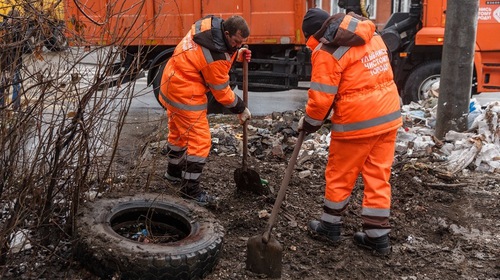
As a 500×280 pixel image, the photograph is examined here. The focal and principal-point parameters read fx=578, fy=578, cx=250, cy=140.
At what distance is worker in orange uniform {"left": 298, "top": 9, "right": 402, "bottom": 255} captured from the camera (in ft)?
13.1

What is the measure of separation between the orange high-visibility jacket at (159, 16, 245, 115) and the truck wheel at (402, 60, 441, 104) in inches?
206

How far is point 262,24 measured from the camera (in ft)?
31.7

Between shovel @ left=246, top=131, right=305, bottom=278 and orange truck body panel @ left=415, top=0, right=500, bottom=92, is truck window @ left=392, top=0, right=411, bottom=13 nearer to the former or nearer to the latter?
orange truck body panel @ left=415, top=0, right=500, bottom=92

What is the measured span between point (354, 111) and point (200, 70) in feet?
4.77

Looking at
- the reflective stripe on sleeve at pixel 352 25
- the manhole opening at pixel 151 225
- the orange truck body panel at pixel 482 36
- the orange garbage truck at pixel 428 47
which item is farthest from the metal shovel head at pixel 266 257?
the orange truck body panel at pixel 482 36

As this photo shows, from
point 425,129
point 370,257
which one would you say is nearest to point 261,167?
point 370,257

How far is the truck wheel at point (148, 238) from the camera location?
128 inches

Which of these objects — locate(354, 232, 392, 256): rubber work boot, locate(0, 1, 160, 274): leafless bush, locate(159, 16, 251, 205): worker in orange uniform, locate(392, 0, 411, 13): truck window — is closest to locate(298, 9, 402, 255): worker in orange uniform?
locate(354, 232, 392, 256): rubber work boot

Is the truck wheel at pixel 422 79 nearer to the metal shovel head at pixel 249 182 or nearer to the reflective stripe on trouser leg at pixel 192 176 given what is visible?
the metal shovel head at pixel 249 182

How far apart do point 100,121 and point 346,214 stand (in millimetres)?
2327

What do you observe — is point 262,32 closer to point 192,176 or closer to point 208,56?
point 208,56

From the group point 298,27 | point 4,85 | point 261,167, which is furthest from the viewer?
point 298,27

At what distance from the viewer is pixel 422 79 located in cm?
941

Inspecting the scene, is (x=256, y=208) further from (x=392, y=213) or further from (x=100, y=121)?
(x=100, y=121)
